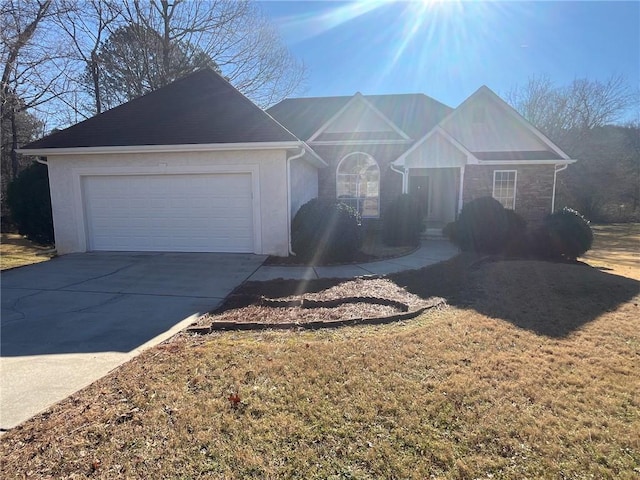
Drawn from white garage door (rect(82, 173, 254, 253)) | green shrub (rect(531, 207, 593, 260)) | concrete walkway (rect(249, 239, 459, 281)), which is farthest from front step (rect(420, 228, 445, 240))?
white garage door (rect(82, 173, 254, 253))

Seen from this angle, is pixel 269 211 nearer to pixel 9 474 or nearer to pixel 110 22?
pixel 9 474

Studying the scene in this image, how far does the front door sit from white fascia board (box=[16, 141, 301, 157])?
359 inches

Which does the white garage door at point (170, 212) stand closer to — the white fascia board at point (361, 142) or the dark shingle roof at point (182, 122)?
the dark shingle roof at point (182, 122)

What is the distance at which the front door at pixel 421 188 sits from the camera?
17.2m

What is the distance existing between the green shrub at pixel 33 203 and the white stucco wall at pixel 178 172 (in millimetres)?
4329

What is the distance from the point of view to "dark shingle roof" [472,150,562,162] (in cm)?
1473

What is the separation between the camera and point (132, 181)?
1055 cm

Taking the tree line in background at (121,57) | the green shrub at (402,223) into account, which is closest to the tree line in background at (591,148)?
the tree line in background at (121,57)

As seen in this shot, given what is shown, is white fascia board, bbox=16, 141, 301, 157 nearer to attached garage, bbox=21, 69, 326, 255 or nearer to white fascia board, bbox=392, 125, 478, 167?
attached garage, bbox=21, 69, 326, 255

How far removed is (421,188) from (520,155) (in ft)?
13.8

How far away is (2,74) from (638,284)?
26.7 meters

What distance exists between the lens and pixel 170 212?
10.5m

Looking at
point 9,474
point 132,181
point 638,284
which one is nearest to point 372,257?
point 638,284

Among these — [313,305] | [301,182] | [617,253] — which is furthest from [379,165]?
[313,305]
